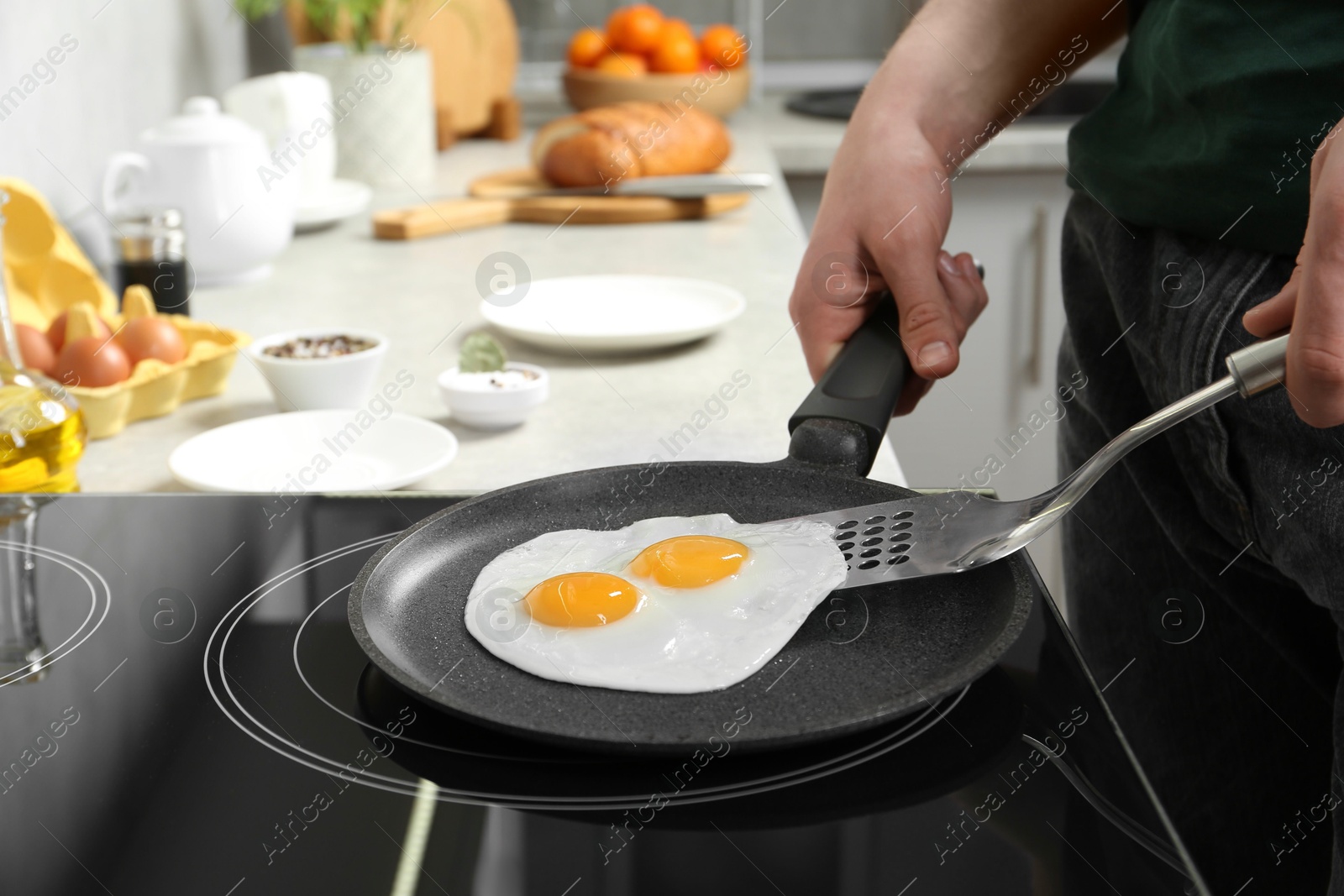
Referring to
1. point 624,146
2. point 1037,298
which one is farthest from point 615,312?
point 1037,298

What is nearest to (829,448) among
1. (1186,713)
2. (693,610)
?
(693,610)

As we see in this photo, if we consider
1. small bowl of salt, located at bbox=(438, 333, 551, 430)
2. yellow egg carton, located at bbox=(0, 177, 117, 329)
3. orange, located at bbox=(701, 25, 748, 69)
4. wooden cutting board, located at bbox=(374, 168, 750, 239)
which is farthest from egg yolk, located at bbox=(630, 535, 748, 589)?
orange, located at bbox=(701, 25, 748, 69)

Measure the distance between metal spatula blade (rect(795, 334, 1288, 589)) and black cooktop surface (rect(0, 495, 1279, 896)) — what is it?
3 cm

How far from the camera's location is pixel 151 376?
1.03m

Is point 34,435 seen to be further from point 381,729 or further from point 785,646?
point 785,646

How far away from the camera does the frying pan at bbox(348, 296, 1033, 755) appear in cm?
50

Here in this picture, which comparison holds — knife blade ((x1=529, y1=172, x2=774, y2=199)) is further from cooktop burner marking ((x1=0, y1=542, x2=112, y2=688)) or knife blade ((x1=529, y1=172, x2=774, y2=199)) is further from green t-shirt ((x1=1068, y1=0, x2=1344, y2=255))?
cooktop burner marking ((x1=0, y1=542, x2=112, y2=688))

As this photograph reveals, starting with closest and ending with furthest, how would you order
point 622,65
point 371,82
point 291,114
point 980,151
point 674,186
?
point 291,114 → point 674,186 → point 371,82 → point 980,151 → point 622,65

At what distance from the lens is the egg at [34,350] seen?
103cm

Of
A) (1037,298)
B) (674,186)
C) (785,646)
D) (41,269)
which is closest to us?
(785,646)

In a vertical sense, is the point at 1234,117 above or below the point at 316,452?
above

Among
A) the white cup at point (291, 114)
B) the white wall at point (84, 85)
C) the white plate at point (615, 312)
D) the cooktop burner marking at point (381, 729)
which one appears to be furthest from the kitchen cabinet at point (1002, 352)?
the cooktop burner marking at point (381, 729)

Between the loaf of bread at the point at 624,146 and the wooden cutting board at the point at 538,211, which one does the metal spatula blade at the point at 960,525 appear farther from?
the loaf of bread at the point at 624,146

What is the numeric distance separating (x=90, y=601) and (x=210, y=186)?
89 centimetres
